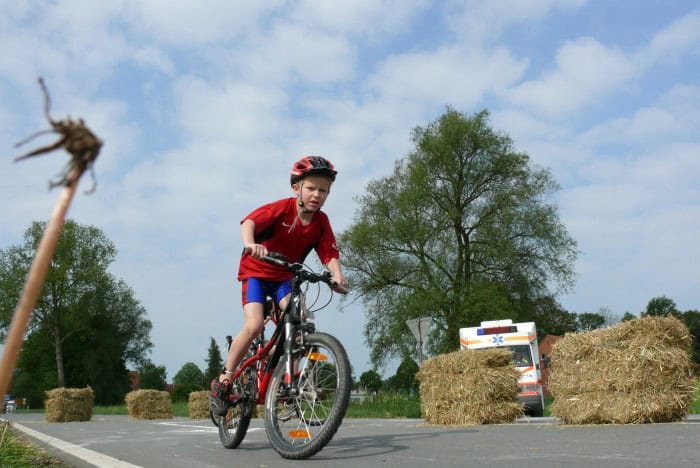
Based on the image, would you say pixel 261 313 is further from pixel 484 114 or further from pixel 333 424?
pixel 484 114

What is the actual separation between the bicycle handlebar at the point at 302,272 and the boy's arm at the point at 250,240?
0.03 metres

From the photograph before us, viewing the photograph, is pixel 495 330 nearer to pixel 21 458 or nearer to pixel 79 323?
pixel 21 458

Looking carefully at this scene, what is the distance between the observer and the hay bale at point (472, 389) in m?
11.5

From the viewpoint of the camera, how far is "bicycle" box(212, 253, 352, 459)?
4.71m

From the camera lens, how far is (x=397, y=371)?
38969mm

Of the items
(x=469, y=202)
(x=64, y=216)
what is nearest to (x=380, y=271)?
(x=469, y=202)

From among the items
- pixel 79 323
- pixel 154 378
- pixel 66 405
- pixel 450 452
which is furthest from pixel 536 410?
pixel 154 378

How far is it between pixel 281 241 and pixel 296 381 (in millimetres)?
1231

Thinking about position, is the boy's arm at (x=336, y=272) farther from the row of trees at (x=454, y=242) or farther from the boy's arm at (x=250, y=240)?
the row of trees at (x=454, y=242)

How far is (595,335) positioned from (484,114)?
3013 centimetres

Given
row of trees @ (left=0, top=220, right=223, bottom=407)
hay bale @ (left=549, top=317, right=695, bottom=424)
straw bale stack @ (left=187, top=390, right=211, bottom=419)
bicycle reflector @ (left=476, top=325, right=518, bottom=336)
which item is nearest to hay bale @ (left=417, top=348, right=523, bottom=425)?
hay bale @ (left=549, top=317, right=695, bottom=424)

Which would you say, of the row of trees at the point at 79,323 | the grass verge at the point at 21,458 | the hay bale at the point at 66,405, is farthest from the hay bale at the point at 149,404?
the row of trees at the point at 79,323

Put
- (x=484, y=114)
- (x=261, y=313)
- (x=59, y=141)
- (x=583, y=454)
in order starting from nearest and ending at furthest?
(x=59, y=141), (x=583, y=454), (x=261, y=313), (x=484, y=114)

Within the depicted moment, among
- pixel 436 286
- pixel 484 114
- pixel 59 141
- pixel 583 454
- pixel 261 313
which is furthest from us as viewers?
pixel 484 114
